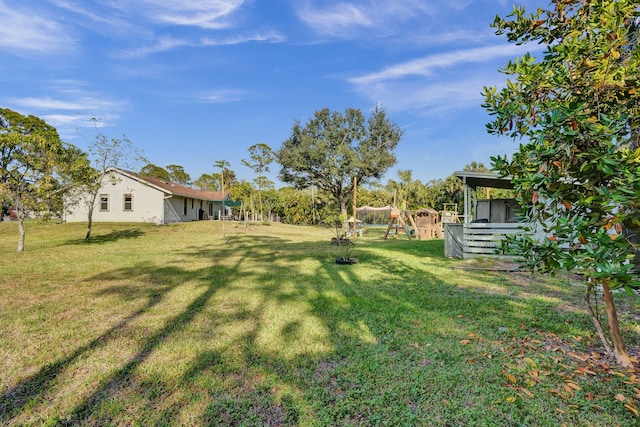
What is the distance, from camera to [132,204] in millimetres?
23656

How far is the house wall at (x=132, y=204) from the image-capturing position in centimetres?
2342

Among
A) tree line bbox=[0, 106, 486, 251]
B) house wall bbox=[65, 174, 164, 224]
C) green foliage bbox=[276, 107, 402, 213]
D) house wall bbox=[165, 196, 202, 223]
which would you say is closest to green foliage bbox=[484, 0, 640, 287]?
tree line bbox=[0, 106, 486, 251]

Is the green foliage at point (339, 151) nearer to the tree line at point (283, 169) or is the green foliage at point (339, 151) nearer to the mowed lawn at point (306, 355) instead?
the tree line at point (283, 169)

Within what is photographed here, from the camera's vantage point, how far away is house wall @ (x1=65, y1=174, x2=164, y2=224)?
23422 mm

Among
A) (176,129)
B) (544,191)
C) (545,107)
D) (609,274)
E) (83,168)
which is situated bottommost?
(609,274)

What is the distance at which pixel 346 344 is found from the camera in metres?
3.41

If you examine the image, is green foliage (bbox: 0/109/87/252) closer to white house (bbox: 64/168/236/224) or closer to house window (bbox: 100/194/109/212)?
white house (bbox: 64/168/236/224)

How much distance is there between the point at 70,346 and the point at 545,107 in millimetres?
4915

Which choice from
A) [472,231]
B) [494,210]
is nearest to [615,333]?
[472,231]

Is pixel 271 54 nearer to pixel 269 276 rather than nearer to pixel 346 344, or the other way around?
pixel 269 276

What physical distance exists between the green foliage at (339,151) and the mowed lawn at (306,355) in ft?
77.8

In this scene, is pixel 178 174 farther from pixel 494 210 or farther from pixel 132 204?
pixel 494 210

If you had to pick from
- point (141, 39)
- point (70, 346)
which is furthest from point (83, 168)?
point (70, 346)

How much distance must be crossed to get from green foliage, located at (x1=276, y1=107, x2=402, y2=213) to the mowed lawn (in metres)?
23.7
